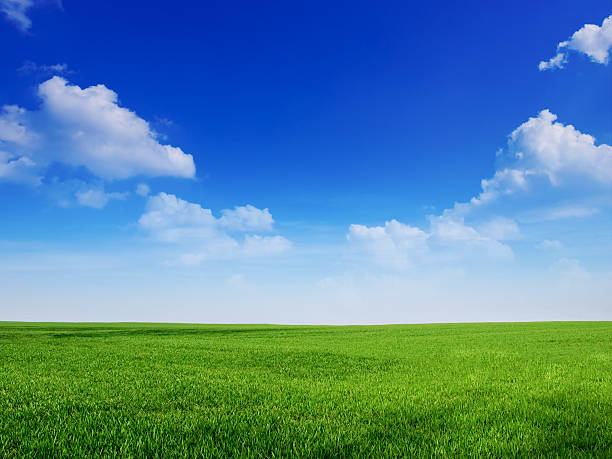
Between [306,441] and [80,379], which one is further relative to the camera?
[80,379]

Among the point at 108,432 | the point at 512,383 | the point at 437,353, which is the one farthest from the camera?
the point at 437,353

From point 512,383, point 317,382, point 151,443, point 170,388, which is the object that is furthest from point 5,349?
point 512,383

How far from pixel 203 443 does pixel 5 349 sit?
17250 mm

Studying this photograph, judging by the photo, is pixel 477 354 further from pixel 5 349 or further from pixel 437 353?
pixel 5 349

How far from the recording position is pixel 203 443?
16.6 ft

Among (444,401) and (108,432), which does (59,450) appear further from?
(444,401)

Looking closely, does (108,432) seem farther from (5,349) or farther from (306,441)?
(5,349)

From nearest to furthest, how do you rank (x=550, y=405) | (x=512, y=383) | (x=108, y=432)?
(x=108, y=432), (x=550, y=405), (x=512, y=383)

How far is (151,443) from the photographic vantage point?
5027 millimetres

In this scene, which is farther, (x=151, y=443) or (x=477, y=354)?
(x=477, y=354)

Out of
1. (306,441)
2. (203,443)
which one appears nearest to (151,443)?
(203,443)

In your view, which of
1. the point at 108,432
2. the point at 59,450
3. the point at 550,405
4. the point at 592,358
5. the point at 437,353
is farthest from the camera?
the point at 437,353

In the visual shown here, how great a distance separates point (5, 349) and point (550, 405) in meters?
20.6

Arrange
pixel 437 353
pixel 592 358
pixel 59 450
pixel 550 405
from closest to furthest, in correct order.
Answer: pixel 59 450
pixel 550 405
pixel 592 358
pixel 437 353
